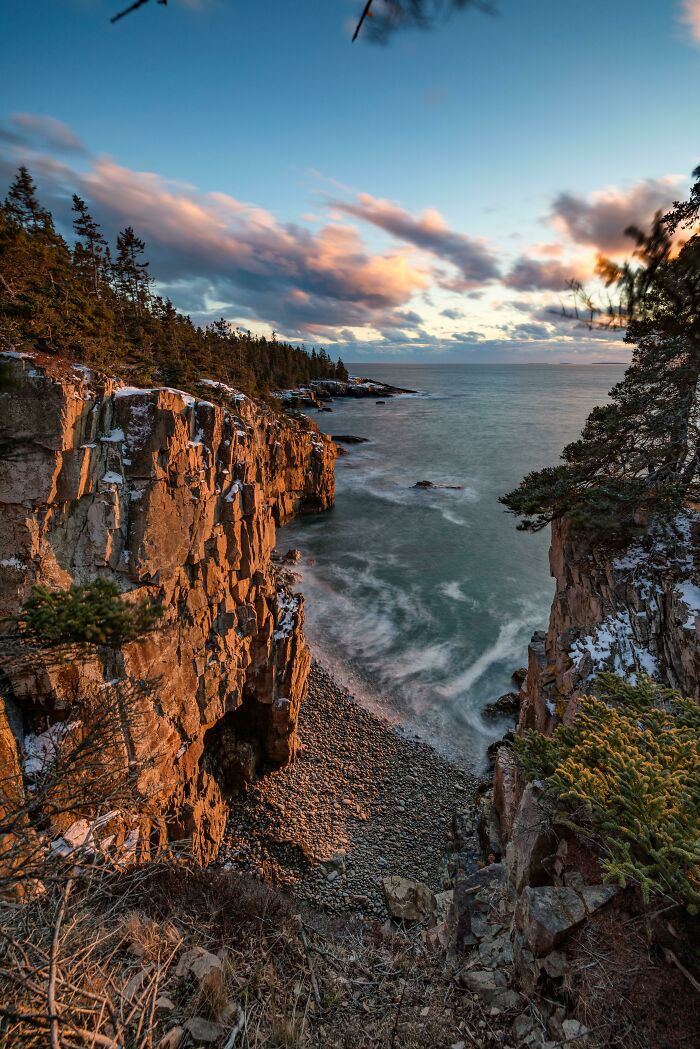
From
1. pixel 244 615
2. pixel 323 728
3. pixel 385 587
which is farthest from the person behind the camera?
pixel 385 587

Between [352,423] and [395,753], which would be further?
[352,423]

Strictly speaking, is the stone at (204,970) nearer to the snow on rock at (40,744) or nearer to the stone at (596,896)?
the stone at (596,896)

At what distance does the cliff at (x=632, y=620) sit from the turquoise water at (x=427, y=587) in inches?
386

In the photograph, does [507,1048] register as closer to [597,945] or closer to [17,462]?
[597,945]

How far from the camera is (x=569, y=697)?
10.1 meters

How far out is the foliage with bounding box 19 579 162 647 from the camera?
21.5 feet

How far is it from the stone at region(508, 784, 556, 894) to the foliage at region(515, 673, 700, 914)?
0.44 metres

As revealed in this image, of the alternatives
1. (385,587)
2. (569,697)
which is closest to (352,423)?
(385,587)

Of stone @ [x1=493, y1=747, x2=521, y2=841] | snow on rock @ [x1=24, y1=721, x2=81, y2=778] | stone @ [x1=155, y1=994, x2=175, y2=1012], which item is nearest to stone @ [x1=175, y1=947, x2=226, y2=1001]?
stone @ [x1=155, y1=994, x2=175, y2=1012]

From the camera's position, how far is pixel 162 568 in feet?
45.9

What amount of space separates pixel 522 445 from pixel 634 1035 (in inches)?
3101

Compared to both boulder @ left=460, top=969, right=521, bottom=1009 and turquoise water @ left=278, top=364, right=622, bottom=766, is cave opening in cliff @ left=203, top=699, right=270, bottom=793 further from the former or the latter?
boulder @ left=460, top=969, right=521, bottom=1009

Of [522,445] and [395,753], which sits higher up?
[522,445]

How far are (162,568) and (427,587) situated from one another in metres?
21.8
